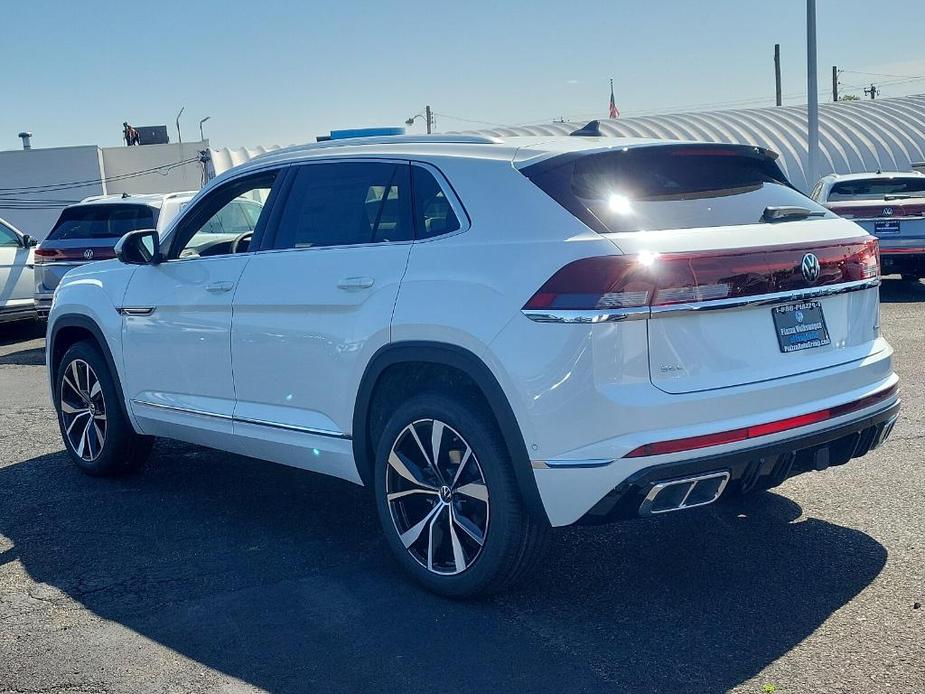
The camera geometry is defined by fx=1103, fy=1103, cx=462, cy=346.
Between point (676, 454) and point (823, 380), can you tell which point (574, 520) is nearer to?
point (676, 454)

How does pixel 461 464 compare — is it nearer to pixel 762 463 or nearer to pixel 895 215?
pixel 762 463

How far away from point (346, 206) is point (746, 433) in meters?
2.10

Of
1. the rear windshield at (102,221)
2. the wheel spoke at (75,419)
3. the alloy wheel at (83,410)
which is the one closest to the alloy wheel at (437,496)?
the alloy wheel at (83,410)

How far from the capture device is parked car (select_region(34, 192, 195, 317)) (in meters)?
12.5

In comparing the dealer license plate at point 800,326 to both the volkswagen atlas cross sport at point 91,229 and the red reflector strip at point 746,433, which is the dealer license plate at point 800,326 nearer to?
the red reflector strip at point 746,433

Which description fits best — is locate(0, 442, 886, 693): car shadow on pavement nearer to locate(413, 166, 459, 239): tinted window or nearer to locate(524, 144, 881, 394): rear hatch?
locate(524, 144, 881, 394): rear hatch

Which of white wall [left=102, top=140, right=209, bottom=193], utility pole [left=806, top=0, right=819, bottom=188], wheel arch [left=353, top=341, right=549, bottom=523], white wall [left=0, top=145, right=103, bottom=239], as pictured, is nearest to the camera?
wheel arch [left=353, top=341, right=549, bottom=523]

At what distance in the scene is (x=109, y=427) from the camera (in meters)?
6.50

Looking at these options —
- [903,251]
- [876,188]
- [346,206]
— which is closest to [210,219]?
[346,206]

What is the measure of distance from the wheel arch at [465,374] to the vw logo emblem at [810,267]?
49.5 inches

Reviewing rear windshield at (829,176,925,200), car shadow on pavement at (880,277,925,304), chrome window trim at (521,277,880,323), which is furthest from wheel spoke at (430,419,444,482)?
rear windshield at (829,176,925,200)

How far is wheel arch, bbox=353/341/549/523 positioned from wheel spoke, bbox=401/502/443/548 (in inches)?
14.4

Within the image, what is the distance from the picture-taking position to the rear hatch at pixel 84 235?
41.2 ft

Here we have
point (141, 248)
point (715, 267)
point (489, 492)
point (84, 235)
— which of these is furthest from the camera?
point (84, 235)
